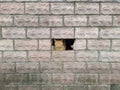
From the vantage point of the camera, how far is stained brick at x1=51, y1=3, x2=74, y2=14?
4.39 metres

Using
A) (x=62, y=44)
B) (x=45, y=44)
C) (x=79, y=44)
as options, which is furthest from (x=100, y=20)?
(x=45, y=44)

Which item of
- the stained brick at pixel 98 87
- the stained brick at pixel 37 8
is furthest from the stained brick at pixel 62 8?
the stained brick at pixel 98 87

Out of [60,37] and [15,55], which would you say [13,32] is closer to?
[15,55]

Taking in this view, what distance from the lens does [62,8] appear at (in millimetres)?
4398

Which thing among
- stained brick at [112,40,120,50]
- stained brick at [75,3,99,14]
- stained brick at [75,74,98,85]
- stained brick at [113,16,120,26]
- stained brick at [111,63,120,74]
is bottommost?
stained brick at [75,74,98,85]

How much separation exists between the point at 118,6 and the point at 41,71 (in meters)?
1.56

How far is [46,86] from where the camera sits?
4.57 m

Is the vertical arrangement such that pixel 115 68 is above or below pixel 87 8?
below

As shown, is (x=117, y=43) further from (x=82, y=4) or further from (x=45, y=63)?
(x=45, y=63)

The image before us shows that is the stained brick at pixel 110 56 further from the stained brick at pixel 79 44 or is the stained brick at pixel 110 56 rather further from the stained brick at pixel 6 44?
the stained brick at pixel 6 44

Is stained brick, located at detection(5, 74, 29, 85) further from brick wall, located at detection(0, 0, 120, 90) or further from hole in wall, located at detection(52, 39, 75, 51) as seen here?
hole in wall, located at detection(52, 39, 75, 51)

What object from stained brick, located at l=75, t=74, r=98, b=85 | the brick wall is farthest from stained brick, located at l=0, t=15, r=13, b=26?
stained brick, located at l=75, t=74, r=98, b=85

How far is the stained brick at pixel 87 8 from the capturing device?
4.39 meters

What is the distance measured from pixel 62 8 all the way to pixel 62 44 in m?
0.56
